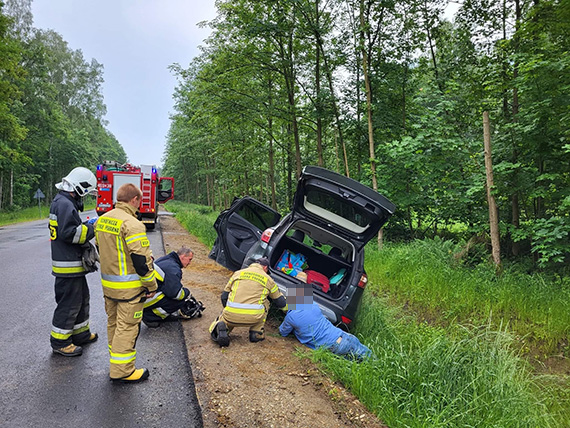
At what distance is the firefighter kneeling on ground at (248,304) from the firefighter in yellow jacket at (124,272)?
96cm

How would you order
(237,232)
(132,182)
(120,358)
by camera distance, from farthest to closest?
(132,182), (237,232), (120,358)

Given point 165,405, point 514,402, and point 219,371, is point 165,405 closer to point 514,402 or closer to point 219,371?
point 219,371

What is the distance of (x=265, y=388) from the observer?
117 inches

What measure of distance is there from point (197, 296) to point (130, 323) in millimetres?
2680

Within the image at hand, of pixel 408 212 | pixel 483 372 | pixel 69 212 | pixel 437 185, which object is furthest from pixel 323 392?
pixel 408 212

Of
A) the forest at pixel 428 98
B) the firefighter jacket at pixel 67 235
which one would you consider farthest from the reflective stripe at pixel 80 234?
the forest at pixel 428 98

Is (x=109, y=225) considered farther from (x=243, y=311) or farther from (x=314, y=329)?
(x=314, y=329)

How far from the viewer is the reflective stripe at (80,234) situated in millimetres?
3459

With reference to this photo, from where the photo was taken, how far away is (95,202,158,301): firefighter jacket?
305 cm

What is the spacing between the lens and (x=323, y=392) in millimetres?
3025

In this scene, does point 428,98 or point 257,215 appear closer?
point 257,215

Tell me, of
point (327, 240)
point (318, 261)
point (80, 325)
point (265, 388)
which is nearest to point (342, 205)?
point (327, 240)

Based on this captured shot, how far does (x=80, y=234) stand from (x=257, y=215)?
392 cm

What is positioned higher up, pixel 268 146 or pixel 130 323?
pixel 268 146
